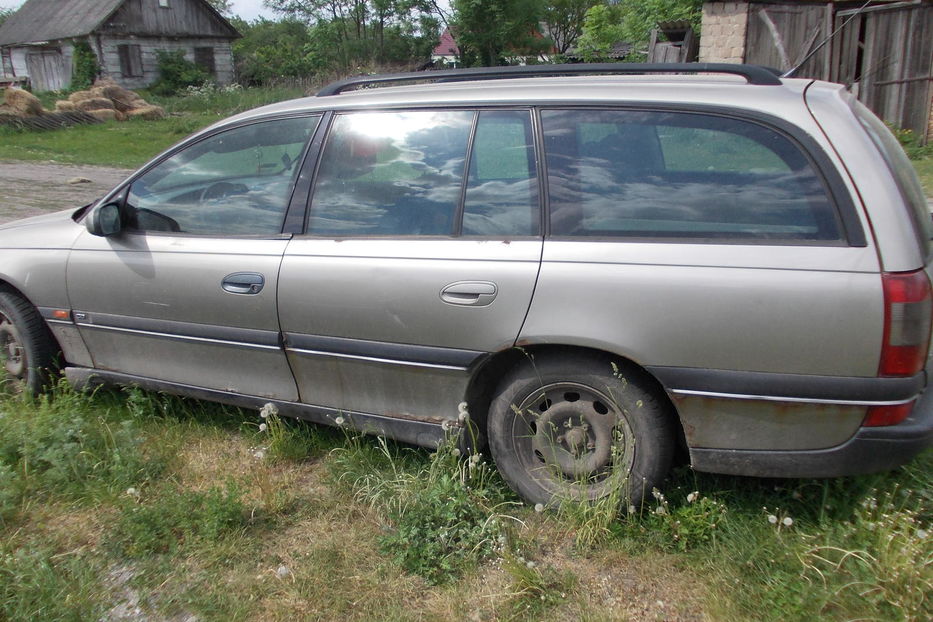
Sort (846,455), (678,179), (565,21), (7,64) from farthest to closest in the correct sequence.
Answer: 1. (565,21)
2. (7,64)
3. (678,179)
4. (846,455)

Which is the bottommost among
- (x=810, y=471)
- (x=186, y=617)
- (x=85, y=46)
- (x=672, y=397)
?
(x=186, y=617)

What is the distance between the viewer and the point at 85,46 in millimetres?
35219

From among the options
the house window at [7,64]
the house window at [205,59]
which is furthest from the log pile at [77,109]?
the house window at [7,64]

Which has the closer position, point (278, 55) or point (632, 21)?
point (632, 21)

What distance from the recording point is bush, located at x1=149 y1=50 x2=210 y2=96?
119 feet

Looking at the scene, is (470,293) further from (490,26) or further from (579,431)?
(490,26)

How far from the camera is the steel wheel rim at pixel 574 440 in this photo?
297 centimetres

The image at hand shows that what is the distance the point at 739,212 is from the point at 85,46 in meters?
39.0

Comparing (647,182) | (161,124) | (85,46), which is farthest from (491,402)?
(85,46)

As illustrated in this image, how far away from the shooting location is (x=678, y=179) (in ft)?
9.37

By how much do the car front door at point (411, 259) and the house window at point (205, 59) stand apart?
3915cm

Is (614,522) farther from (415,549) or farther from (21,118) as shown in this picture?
(21,118)

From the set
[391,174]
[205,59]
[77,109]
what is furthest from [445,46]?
[391,174]

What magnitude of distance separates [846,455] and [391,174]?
208cm
